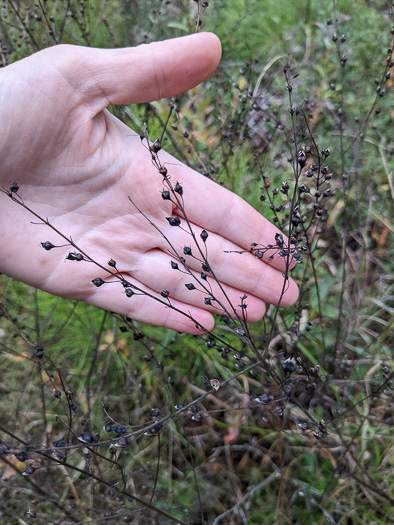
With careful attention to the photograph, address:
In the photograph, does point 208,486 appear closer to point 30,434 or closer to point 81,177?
point 30,434

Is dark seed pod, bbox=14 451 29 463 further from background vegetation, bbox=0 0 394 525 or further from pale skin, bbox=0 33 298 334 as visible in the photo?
pale skin, bbox=0 33 298 334

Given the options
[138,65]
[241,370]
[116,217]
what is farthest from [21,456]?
[138,65]

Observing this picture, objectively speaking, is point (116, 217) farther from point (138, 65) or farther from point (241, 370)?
point (241, 370)

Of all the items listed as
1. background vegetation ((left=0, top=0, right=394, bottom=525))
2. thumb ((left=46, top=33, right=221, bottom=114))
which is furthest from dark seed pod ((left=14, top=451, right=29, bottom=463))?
thumb ((left=46, top=33, right=221, bottom=114))

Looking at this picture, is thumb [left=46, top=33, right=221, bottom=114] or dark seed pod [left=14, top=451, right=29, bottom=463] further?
thumb [left=46, top=33, right=221, bottom=114]

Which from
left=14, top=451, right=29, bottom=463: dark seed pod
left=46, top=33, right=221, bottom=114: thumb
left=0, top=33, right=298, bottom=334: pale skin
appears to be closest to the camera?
left=14, top=451, right=29, bottom=463: dark seed pod

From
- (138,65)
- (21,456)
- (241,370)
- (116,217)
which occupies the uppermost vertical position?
(138,65)

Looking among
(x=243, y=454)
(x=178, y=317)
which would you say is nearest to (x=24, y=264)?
(x=178, y=317)
